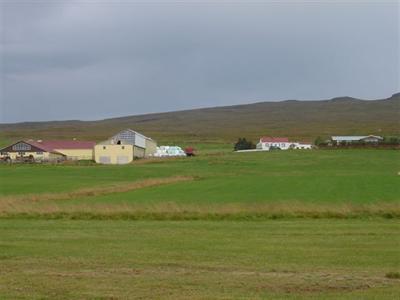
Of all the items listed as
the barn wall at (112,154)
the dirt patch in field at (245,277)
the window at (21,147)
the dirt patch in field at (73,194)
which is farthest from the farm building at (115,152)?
the dirt patch in field at (245,277)

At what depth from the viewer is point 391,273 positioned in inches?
518

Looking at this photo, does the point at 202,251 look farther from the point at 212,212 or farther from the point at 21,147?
the point at 21,147

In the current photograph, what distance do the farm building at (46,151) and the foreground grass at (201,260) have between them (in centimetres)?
10305

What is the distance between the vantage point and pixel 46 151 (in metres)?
127

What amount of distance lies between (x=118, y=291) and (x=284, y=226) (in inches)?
503

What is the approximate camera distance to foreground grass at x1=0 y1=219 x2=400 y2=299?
11531mm

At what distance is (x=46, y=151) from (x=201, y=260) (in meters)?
115

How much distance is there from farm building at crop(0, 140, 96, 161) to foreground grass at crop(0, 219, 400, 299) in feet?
338

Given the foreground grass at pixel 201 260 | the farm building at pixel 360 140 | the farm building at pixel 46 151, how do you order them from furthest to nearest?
the farm building at pixel 360 140 < the farm building at pixel 46 151 < the foreground grass at pixel 201 260

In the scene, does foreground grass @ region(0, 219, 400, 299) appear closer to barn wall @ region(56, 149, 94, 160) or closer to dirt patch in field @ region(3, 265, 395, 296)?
dirt patch in field @ region(3, 265, 395, 296)

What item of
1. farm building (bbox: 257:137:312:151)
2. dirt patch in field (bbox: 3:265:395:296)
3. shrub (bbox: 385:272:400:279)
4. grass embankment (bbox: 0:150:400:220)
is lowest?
shrub (bbox: 385:272:400:279)

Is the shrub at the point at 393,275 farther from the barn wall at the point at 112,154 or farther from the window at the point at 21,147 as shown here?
the window at the point at 21,147

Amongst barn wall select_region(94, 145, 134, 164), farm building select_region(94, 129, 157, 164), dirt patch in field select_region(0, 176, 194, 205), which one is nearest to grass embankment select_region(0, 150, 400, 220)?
dirt patch in field select_region(0, 176, 194, 205)

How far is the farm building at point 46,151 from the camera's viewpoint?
415 ft
